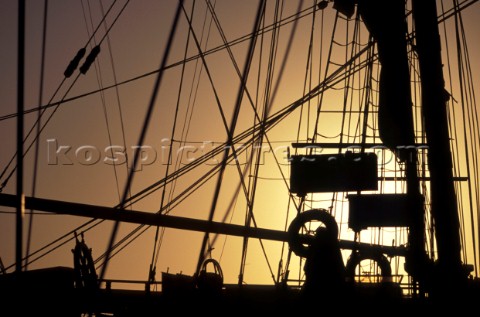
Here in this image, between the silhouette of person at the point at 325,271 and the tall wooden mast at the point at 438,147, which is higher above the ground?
the tall wooden mast at the point at 438,147

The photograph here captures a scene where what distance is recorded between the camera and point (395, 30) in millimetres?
9586

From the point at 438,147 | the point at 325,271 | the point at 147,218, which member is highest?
the point at 147,218

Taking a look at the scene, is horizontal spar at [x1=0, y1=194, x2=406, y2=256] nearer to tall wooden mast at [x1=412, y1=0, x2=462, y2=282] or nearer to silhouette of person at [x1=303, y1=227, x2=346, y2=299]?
silhouette of person at [x1=303, y1=227, x2=346, y2=299]

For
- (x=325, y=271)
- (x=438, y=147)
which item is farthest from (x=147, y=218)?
(x=438, y=147)

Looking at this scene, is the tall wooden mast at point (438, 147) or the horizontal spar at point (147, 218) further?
the horizontal spar at point (147, 218)

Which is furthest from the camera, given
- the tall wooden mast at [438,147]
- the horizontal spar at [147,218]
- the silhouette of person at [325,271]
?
the horizontal spar at [147,218]

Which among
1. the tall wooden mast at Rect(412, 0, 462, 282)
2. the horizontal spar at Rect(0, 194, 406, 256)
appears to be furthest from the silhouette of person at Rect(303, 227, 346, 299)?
the horizontal spar at Rect(0, 194, 406, 256)

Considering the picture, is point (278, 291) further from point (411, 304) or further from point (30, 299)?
point (30, 299)

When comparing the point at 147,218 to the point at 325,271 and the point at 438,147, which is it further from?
the point at 438,147

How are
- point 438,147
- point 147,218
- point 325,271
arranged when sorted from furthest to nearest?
1. point 147,218
2. point 325,271
3. point 438,147

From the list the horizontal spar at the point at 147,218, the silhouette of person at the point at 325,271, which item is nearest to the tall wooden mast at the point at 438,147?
the silhouette of person at the point at 325,271

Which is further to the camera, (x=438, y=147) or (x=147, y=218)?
(x=147, y=218)

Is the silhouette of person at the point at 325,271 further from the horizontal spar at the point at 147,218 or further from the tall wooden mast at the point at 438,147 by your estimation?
the horizontal spar at the point at 147,218

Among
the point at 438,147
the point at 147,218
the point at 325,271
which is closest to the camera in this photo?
the point at 438,147
